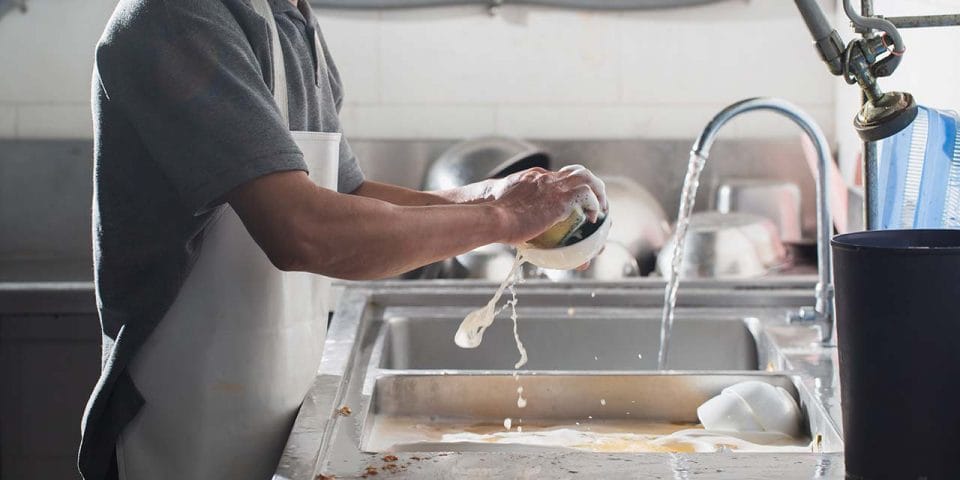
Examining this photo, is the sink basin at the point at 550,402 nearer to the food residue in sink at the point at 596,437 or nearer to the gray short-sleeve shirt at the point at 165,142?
the food residue in sink at the point at 596,437

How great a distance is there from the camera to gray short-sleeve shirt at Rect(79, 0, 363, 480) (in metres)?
1.14

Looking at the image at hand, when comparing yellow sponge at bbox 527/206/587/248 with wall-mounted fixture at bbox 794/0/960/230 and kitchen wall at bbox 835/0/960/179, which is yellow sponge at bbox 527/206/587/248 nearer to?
wall-mounted fixture at bbox 794/0/960/230

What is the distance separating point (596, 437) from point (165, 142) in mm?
785

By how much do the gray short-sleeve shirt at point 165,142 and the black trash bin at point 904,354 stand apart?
0.61 meters

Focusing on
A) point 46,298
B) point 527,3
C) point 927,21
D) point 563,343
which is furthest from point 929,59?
point 46,298

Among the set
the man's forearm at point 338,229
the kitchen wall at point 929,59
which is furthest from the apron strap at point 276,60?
the kitchen wall at point 929,59

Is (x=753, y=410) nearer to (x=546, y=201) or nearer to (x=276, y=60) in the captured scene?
(x=546, y=201)

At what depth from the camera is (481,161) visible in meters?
2.79

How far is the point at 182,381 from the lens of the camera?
1.33 m

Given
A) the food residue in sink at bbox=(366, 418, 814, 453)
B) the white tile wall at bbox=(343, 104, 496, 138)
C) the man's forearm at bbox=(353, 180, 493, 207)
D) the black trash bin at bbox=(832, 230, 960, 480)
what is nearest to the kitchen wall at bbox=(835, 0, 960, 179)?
the food residue in sink at bbox=(366, 418, 814, 453)

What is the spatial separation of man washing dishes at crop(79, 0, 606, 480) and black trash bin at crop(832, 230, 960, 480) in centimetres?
51

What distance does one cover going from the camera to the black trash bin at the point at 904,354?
863mm

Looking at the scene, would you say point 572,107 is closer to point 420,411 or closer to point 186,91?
point 420,411

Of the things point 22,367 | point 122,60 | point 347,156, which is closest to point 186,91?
point 122,60
